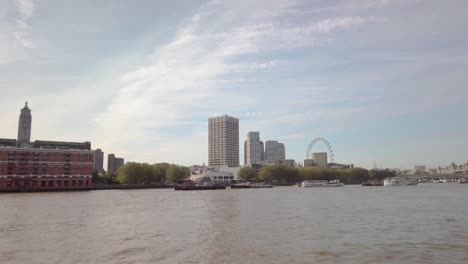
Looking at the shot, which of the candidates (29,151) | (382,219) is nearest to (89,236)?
(382,219)

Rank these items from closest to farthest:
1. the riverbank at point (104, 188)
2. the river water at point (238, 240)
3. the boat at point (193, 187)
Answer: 1. the river water at point (238, 240)
2. the riverbank at point (104, 188)
3. the boat at point (193, 187)

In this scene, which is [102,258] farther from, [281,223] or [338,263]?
[281,223]

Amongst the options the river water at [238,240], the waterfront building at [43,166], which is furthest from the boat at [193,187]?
the river water at [238,240]

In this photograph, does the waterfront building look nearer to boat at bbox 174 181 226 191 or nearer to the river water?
boat at bbox 174 181 226 191

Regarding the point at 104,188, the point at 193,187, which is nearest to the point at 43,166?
the point at 104,188

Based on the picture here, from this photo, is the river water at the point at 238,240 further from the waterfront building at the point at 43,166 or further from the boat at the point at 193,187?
the boat at the point at 193,187

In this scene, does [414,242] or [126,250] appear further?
[414,242]

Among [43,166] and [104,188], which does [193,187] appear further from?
[43,166]

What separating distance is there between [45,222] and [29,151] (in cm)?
12757

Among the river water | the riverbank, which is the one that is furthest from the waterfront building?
the river water

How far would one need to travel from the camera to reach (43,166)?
518 feet

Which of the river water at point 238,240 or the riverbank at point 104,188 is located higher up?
the riverbank at point 104,188

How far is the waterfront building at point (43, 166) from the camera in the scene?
15015 centimetres

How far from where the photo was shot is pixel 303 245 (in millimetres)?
28750
